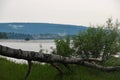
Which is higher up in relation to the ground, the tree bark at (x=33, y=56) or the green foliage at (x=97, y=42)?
the tree bark at (x=33, y=56)

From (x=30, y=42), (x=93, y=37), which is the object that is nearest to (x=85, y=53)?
(x=93, y=37)

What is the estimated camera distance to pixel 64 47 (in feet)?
20.8

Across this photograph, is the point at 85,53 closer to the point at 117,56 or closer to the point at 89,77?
the point at 117,56

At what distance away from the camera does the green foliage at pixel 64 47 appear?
632 centimetres

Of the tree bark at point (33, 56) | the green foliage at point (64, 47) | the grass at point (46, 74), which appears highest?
the tree bark at point (33, 56)

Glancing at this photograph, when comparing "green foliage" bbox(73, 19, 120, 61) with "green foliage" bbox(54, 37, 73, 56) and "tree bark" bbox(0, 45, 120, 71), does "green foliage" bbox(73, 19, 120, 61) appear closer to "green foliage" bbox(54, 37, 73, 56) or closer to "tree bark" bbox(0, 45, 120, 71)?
"green foliage" bbox(54, 37, 73, 56)

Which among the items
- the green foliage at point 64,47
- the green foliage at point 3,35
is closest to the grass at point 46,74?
the green foliage at point 64,47

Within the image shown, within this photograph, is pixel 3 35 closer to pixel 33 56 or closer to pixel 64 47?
pixel 64 47

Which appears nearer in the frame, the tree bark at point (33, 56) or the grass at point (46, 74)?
the tree bark at point (33, 56)

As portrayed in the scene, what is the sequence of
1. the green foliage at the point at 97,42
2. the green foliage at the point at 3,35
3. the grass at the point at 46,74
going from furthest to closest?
1. the green foliage at the point at 3,35
2. the green foliage at the point at 97,42
3. the grass at the point at 46,74

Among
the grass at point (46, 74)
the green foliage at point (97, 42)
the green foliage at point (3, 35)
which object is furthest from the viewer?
the green foliage at point (3, 35)

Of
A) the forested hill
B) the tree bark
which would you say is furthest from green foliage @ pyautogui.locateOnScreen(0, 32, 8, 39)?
the tree bark

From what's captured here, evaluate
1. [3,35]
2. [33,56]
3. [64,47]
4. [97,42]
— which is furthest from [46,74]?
[3,35]

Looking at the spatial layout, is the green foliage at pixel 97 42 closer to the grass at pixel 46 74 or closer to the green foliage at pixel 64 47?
the green foliage at pixel 64 47
